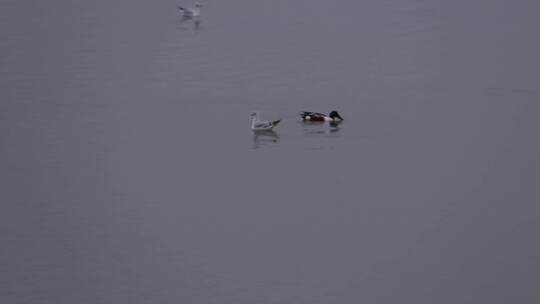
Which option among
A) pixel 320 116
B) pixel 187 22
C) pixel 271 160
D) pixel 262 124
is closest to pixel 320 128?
pixel 320 116

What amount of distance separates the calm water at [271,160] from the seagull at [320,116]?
20cm

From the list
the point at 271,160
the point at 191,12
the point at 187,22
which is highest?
the point at 191,12

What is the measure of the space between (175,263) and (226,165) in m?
4.96

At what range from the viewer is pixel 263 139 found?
26.1 m

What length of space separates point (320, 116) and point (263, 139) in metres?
1.64

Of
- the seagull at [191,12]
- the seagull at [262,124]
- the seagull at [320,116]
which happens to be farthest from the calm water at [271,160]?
the seagull at [191,12]

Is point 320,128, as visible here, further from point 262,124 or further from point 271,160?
point 271,160

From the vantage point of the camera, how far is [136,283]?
61.8ft

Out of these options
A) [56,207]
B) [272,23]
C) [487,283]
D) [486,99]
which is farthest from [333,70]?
[487,283]

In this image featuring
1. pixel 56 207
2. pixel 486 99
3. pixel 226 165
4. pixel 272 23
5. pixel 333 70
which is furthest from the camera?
pixel 272 23

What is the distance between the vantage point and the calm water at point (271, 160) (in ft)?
62.7

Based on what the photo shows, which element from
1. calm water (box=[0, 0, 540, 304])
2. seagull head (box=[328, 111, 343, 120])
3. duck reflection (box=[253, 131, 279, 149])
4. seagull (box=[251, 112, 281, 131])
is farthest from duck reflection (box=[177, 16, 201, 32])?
duck reflection (box=[253, 131, 279, 149])

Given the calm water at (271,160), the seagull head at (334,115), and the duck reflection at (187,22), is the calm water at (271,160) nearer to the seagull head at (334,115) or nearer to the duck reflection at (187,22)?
the seagull head at (334,115)

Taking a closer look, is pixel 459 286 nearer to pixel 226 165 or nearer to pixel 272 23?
pixel 226 165
